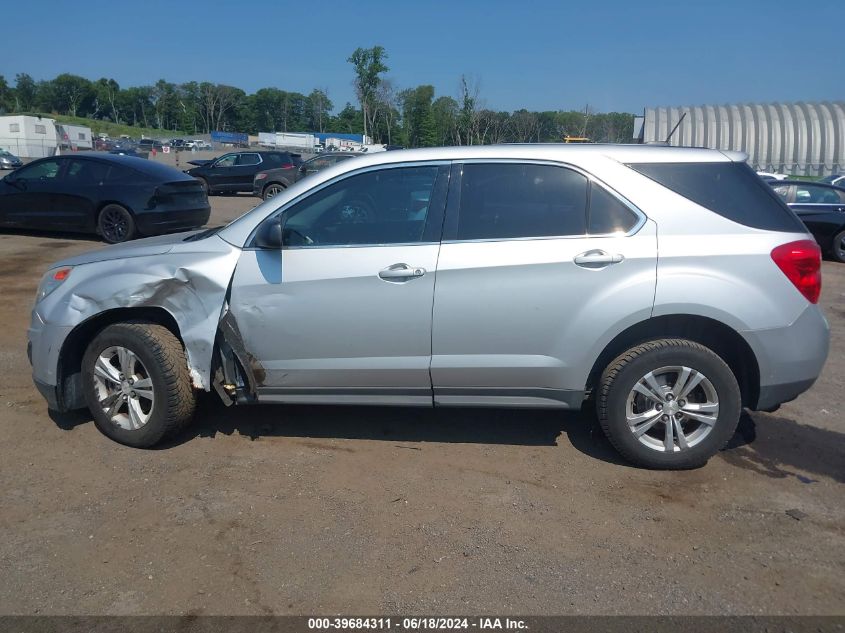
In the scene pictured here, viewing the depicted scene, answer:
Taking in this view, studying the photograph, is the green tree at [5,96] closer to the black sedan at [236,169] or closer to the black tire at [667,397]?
the black sedan at [236,169]

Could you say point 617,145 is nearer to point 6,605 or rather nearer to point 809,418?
point 809,418

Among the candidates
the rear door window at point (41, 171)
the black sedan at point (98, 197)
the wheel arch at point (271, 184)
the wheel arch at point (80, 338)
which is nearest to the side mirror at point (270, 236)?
the wheel arch at point (80, 338)

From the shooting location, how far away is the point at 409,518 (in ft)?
11.9

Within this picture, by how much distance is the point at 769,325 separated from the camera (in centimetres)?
387

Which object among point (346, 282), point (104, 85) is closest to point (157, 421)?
point (346, 282)

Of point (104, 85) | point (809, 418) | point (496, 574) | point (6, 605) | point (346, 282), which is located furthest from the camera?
point (104, 85)

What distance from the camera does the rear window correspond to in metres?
3.96

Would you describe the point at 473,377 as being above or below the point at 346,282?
below

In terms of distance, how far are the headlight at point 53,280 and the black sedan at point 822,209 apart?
1209 cm

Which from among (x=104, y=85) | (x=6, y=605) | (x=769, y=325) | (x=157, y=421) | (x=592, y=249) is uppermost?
(x=104, y=85)

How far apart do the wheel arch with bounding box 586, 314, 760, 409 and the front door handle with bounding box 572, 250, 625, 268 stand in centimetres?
39

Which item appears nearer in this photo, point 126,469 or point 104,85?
point 126,469

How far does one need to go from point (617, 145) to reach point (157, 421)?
127 inches

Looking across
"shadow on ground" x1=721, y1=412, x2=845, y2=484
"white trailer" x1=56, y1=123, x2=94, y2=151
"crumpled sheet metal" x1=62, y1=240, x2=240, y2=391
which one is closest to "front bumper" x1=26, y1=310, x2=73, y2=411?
"crumpled sheet metal" x1=62, y1=240, x2=240, y2=391
